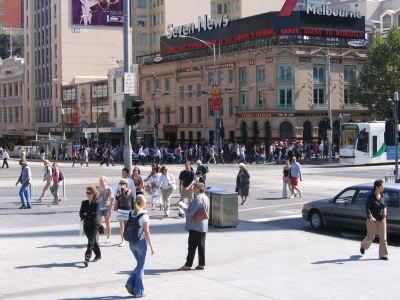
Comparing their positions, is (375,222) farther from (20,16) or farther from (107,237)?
(20,16)

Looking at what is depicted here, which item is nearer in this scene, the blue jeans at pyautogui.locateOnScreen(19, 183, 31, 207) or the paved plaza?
the paved plaza

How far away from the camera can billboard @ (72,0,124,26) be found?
856 inches

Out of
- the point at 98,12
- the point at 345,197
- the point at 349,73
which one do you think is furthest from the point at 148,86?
the point at 345,197

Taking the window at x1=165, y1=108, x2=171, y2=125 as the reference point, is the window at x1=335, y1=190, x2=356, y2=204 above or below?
below

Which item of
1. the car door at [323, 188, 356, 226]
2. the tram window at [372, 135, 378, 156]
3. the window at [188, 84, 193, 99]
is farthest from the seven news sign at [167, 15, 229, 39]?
the car door at [323, 188, 356, 226]

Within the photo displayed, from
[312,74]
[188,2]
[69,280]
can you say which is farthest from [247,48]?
[69,280]

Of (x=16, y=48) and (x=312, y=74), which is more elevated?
(x=16, y=48)

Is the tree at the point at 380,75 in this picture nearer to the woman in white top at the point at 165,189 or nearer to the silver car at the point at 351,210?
the woman in white top at the point at 165,189

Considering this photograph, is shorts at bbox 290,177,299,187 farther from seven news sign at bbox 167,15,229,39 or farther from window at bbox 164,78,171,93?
window at bbox 164,78,171,93

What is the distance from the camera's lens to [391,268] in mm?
13102

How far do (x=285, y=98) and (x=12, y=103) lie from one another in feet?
202

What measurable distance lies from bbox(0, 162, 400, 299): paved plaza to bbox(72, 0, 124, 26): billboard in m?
6.14

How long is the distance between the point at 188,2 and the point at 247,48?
3612 centimetres

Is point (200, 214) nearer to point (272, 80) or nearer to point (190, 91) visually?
point (272, 80)
